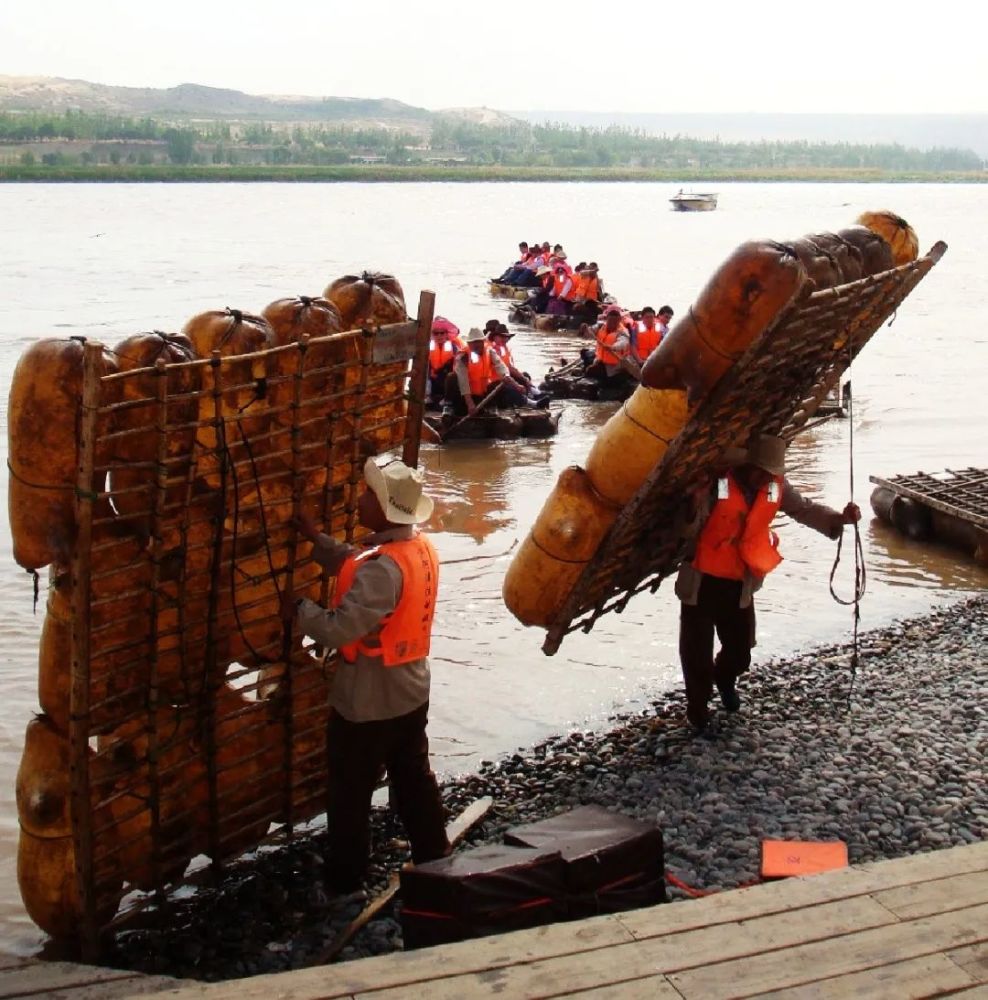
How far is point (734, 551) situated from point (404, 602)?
8.58 ft

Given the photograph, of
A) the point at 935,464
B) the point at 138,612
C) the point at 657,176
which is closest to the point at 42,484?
the point at 138,612

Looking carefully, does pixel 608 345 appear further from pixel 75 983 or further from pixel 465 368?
pixel 75 983

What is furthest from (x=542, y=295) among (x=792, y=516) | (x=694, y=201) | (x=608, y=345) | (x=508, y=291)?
(x=694, y=201)

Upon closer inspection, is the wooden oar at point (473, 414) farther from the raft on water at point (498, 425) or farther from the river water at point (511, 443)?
the river water at point (511, 443)

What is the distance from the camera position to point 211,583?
558 cm

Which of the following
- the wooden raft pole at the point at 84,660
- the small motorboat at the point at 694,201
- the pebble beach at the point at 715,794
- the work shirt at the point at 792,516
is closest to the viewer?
the wooden raft pole at the point at 84,660

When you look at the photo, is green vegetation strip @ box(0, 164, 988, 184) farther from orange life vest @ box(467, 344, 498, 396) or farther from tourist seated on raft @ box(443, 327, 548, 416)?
orange life vest @ box(467, 344, 498, 396)

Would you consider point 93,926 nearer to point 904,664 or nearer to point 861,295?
point 861,295

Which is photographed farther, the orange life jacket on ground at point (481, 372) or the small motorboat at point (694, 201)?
the small motorboat at point (694, 201)

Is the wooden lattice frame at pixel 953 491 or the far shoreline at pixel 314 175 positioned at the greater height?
the wooden lattice frame at pixel 953 491

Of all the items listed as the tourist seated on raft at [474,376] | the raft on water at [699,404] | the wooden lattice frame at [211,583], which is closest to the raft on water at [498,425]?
the tourist seated on raft at [474,376]

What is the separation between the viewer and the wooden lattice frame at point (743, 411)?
6.38 metres

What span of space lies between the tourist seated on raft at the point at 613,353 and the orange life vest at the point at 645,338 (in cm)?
22

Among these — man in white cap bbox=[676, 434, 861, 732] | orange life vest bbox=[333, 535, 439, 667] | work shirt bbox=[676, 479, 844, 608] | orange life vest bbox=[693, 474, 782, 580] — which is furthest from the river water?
orange life vest bbox=[333, 535, 439, 667]
